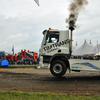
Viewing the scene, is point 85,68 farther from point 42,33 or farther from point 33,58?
point 33,58

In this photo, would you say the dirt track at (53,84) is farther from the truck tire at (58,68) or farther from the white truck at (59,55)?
the white truck at (59,55)

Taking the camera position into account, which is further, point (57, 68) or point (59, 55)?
point (59, 55)

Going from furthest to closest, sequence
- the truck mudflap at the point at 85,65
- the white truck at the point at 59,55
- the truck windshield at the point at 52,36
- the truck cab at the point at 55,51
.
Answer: the truck windshield at the point at 52,36 < the truck cab at the point at 55,51 < the white truck at the point at 59,55 < the truck mudflap at the point at 85,65

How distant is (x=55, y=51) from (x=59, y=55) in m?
0.38

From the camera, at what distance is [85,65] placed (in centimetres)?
775

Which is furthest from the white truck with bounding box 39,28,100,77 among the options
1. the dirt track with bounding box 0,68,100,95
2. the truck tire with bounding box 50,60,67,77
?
the dirt track with bounding box 0,68,100,95

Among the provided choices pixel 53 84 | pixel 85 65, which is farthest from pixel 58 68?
pixel 85 65

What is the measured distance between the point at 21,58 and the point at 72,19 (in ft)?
81.4

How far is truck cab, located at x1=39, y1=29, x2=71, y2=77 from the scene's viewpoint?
816 cm

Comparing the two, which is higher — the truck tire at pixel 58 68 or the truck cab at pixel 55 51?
the truck cab at pixel 55 51

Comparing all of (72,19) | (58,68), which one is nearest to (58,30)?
(72,19)

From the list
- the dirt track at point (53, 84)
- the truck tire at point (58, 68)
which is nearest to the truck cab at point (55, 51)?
the truck tire at point (58, 68)

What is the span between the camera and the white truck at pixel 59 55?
25.6 feet

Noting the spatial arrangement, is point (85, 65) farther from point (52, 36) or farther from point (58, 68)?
point (52, 36)
